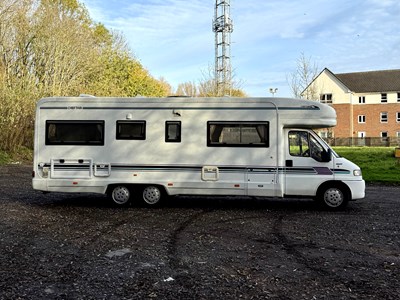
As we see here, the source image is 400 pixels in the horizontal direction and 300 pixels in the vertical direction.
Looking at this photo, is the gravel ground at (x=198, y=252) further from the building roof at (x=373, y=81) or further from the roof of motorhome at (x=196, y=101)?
the building roof at (x=373, y=81)

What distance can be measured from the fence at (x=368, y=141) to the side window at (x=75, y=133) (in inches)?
1823

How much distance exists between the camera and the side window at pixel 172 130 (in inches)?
408

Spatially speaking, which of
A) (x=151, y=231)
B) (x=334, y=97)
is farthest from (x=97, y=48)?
(x=334, y=97)

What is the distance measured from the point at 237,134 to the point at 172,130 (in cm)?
172

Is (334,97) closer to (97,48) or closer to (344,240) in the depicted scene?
(97,48)

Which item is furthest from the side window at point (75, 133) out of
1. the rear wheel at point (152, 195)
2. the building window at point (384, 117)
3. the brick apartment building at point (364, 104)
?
the building window at point (384, 117)

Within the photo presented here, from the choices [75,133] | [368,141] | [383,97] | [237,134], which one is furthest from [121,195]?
[383,97]

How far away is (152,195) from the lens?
1048cm

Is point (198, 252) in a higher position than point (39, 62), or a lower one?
lower

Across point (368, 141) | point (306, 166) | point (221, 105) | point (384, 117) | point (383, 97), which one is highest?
point (383, 97)

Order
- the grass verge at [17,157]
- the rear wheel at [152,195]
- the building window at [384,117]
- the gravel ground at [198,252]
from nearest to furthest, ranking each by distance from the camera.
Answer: the gravel ground at [198,252] < the rear wheel at [152,195] < the grass verge at [17,157] < the building window at [384,117]

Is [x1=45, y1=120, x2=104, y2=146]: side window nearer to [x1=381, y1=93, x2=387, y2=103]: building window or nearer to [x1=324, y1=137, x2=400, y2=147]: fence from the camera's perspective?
[x1=324, y1=137, x2=400, y2=147]: fence

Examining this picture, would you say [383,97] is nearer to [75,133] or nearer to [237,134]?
[237,134]

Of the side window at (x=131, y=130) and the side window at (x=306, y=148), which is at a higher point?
the side window at (x=131, y=130)
